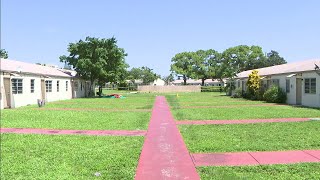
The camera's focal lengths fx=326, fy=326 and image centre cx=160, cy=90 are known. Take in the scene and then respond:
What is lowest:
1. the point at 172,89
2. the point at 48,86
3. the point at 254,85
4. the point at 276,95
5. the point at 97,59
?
the point at 172,89

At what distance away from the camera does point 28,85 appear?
26875 millimetres

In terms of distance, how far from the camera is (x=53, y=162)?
7.72m

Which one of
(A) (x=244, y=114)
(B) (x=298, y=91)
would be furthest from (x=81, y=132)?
(B) (x=298, y=91)

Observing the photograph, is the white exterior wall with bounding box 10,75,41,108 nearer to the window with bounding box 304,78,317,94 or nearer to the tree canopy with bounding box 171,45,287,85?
the window with bounding box 304,78,317,94

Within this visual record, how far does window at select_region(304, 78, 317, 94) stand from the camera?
2336cm

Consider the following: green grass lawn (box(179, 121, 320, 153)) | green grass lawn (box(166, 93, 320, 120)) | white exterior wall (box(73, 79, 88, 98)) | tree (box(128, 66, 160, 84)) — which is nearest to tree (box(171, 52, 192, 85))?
tree (box(128, 66, 160, 84))

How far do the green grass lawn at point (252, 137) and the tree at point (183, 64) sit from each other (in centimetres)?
7357

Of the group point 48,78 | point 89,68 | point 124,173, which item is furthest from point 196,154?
point 89,68

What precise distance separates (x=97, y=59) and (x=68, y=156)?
32946 millimetres

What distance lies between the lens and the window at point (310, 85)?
2336 centimetres

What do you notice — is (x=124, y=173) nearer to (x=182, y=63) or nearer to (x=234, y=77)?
(x=234, y=77)

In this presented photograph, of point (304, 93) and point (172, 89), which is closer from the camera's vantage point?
point (304, 93)

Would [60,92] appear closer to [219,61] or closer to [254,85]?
[254,85]

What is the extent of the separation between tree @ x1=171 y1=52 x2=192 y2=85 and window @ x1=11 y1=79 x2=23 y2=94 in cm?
6387
